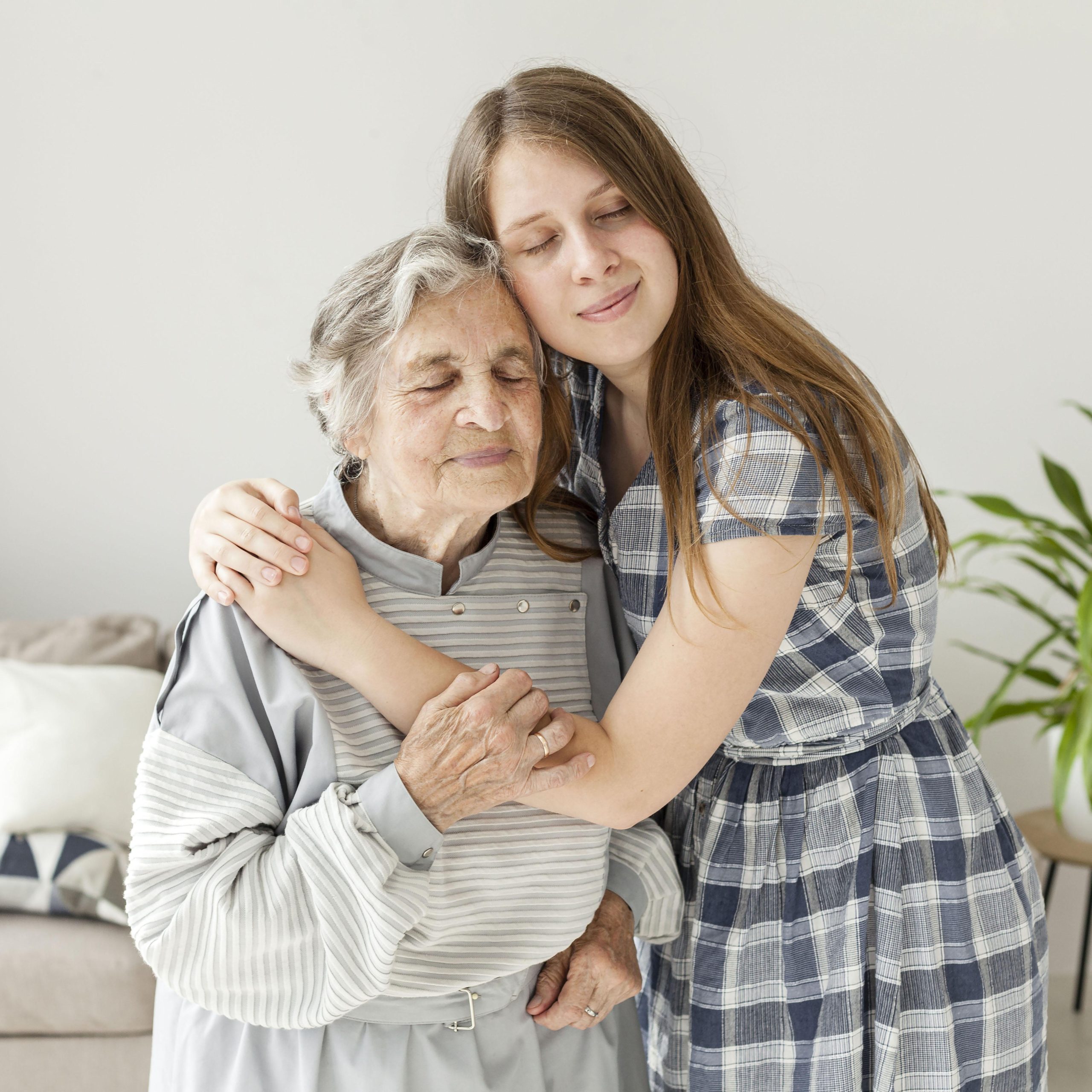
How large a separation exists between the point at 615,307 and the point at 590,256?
0.07 meters

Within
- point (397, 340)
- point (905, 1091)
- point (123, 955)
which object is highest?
point (397, 340)

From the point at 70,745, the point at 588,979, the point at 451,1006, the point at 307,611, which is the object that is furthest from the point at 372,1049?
the point at 70,745

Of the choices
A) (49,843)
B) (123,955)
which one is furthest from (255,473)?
(123,955)

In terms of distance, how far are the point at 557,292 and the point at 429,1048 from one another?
850mm

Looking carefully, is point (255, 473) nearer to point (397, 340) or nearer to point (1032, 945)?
point (397, 340)

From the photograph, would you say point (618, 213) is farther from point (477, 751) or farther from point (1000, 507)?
point (1000, 507)

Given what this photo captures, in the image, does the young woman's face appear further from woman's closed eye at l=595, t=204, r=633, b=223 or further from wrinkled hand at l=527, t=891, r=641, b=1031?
wrinkled hand at l=527, t=891, r=641, b=1031

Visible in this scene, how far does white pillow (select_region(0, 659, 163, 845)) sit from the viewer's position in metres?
2.26

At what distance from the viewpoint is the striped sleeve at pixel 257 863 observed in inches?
38.7

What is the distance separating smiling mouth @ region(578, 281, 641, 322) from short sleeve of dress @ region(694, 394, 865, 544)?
0.19 m

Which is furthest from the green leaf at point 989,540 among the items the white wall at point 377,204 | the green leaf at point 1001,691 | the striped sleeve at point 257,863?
the striped sleeve at point 257,863

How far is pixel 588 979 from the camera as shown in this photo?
1.21 meters

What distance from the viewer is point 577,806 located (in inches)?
43.5

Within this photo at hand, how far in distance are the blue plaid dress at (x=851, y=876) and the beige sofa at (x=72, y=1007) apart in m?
1.35
